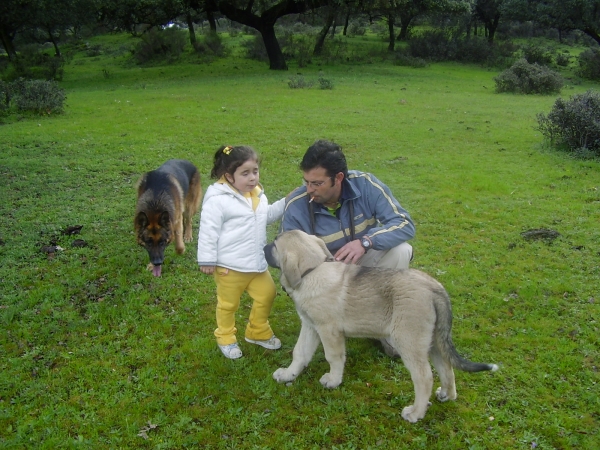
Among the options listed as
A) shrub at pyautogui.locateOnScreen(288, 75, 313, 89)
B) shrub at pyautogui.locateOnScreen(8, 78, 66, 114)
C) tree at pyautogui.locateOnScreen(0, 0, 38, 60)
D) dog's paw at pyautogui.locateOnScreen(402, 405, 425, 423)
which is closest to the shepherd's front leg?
dog's paw at pyautogui.locateOnScreen(402, 405, 425, 423)

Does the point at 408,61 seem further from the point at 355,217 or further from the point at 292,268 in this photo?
the point at 292,268

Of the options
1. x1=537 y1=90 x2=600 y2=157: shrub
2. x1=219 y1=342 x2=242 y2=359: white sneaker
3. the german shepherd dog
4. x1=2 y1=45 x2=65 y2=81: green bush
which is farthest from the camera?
x1=2 y1=45 x2=65 y2=81: green bush

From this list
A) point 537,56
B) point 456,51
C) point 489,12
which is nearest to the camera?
point 537,56

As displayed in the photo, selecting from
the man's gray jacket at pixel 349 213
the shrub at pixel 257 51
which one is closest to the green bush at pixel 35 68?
the shrub at pixel 257 51

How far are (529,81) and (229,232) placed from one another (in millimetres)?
22806

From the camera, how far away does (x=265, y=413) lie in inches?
168

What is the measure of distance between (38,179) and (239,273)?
7.85 meters

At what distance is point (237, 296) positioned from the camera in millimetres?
4844

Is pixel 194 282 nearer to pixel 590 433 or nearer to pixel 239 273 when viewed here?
pixel 239 273

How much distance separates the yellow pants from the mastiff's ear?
0.81 metres

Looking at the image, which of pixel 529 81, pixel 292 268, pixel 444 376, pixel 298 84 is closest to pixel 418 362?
pixel 444 376

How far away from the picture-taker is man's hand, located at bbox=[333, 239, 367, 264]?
4480 mm

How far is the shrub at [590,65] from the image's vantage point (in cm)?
2906

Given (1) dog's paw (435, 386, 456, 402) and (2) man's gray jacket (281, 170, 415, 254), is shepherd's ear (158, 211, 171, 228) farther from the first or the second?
(1) dog's paw (435, 386, 456, 402)
